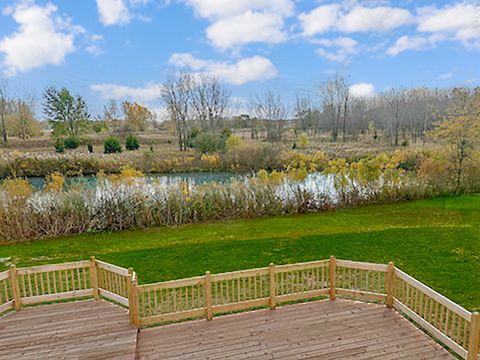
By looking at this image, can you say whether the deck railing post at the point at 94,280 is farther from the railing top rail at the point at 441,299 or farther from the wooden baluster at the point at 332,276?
the railing top rail at the point at 441,299

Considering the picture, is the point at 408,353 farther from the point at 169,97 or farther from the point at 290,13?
the point at 169,97

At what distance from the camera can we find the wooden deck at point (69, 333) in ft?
13.4

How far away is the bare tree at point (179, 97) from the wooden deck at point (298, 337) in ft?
93.1

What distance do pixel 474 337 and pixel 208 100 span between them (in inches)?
1320

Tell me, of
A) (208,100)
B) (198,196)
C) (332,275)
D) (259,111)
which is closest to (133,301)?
(332,275)

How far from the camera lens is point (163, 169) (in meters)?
22.0

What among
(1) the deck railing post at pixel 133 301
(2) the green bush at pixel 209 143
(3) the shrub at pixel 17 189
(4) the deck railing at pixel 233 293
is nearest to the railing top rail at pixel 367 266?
(4) the deck railing at pixel 233 293

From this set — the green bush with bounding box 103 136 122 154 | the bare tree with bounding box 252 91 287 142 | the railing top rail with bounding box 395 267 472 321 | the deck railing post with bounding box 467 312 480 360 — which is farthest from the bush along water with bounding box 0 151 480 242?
the bare tree with bounding box 252 91 287 142

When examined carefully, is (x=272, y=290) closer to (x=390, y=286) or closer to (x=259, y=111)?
(x=390, y=286)

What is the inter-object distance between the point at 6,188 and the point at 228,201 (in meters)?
6.86

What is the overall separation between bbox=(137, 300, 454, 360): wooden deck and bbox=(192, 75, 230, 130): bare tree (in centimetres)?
3043

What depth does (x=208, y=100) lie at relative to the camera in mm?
35250

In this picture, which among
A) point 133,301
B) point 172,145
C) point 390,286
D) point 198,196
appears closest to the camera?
point 133,301

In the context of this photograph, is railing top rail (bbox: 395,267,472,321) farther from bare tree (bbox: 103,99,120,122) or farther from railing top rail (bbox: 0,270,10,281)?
bare tree (bbox: 103,99,120,122)
